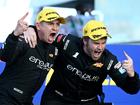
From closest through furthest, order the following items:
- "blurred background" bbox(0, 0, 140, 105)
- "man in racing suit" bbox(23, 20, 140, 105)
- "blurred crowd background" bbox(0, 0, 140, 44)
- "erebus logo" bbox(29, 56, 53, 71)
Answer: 1. "erebus logo" bbox(29, 56, 53, 71)
2. "man in racing suit" bbox(23, 20, 140, 105)
3. "blurred background" bbox(0, 0, 140, 105)
4. "blurred crowd background" bbox(0, 0, 140, 44)

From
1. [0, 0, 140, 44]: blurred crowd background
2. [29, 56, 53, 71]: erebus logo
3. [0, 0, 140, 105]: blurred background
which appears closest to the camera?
[29, 56, 53, 71]: erebus logo

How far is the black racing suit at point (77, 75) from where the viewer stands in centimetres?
567

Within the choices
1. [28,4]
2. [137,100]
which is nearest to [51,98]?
[137,100]

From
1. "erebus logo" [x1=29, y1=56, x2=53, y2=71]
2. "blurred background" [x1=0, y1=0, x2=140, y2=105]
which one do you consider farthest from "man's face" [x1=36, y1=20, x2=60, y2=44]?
"blurred background" [x1=0, y1=0, x2=140, y2=105]

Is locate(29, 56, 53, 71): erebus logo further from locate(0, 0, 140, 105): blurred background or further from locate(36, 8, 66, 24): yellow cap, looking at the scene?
locate(0, 0, 140, 105): blurred background

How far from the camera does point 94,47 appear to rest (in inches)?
216

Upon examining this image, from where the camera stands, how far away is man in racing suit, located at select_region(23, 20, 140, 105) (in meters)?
5.64

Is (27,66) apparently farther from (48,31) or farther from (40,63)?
(48,31)

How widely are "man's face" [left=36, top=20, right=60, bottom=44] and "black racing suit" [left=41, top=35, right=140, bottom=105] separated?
0.30 metres

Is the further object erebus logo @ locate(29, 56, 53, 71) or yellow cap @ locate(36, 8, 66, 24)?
yellow cap @ locate(36, 8, 66, 24)

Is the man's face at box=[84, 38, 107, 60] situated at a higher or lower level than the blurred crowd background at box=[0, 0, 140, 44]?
higher

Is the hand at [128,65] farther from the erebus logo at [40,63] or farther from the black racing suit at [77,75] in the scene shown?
the erebus logo at [40,63]

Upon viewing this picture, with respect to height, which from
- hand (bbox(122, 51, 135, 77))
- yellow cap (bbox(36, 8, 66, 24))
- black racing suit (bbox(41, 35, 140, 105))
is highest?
yellow cap (bbox(36, 8, 66, 24))

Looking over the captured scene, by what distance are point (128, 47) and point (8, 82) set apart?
8.85ft
